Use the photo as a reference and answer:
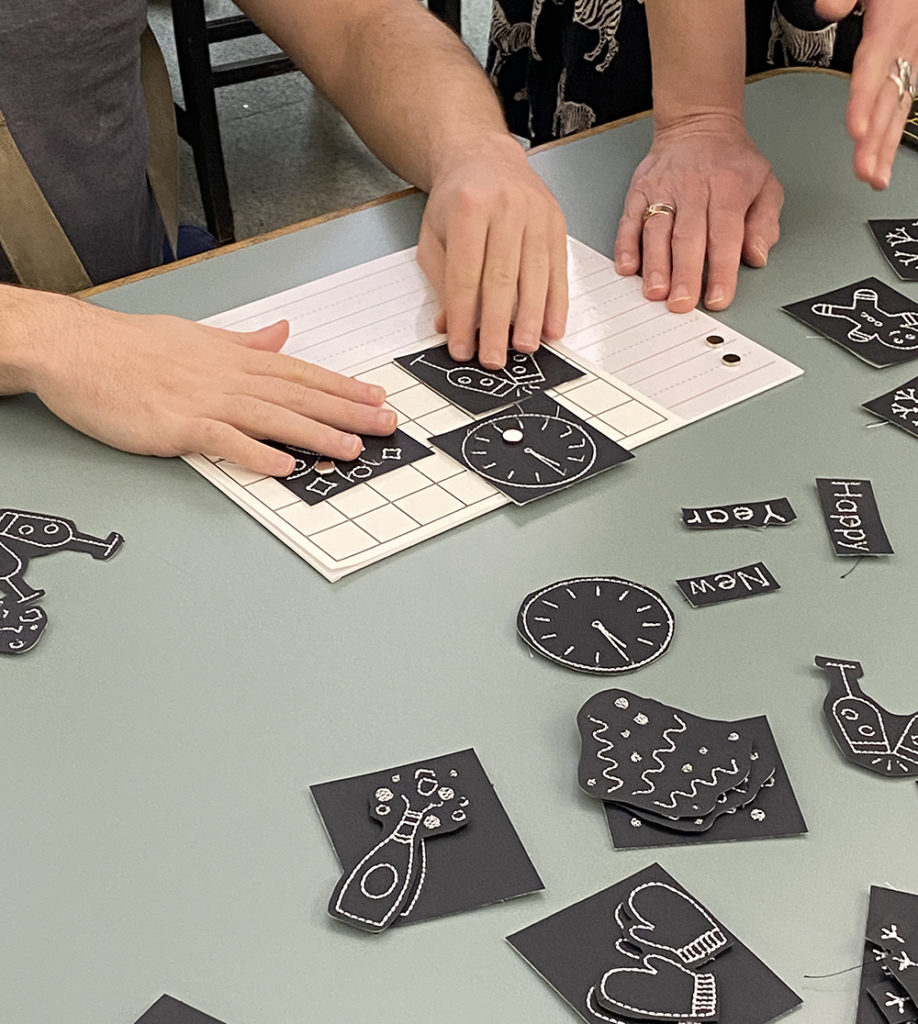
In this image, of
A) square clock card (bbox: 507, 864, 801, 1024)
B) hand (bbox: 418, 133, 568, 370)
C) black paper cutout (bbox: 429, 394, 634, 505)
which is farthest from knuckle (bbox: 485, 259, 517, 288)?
square clock card (bbox: 507, 864, 801, 1024)

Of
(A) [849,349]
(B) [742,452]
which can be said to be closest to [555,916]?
(B) [742,452]

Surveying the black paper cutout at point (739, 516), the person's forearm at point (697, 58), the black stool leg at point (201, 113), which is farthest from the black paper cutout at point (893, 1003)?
the black stool leg at point (201, 113)

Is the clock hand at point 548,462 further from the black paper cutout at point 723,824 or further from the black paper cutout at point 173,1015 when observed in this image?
the black paper cutout at point 173,1015

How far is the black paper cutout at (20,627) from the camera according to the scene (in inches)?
30.1

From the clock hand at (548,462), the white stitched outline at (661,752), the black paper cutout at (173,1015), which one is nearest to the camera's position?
the black paper cutout at (173,1015)

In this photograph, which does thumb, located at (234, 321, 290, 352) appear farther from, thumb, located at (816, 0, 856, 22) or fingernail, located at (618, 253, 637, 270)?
thumb, located at (816, 0, 856, 22)

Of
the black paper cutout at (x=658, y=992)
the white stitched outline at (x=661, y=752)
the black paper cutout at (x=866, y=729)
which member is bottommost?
the black paper cutout at (x=866, y=729)

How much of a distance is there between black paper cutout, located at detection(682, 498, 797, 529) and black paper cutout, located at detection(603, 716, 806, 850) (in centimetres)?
22

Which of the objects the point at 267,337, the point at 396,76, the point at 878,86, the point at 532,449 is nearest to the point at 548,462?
the point at 532,449

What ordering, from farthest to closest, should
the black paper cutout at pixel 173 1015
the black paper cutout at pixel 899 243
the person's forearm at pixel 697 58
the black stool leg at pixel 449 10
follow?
the black stool leg at pixel 449 10 < the person's forearm at pixel 697 58 < the black paper cutout at pixel 899 243 < the black paper cutout at pixel 173 1015

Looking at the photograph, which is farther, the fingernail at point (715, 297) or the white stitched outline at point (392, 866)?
the fingernail at point (715, 297)

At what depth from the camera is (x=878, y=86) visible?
1085 mm

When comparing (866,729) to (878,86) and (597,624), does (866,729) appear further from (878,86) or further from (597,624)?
(878,86)

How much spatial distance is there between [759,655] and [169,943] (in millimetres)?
368
